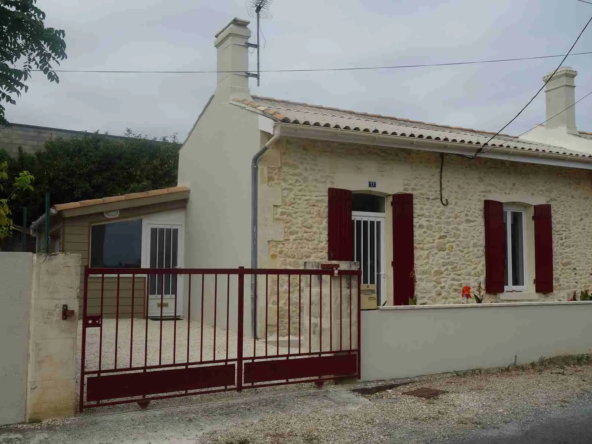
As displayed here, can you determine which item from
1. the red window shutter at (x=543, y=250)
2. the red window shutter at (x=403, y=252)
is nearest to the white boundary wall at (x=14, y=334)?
the red window shutter at (x=403, y=252)

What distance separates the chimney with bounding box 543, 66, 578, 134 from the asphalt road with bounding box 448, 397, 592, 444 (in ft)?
35.7

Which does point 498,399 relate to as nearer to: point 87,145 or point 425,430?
point 425,430

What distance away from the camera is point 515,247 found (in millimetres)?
12188

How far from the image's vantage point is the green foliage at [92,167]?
15961 mm

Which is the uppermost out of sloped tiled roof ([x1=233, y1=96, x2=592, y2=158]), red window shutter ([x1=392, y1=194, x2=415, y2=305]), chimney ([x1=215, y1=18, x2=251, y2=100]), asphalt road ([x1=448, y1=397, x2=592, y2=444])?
chimney ([x1=215, y1=18, x2=251, y2=100])

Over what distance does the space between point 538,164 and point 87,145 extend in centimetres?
1203

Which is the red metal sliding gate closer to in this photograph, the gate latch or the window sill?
the gate latch

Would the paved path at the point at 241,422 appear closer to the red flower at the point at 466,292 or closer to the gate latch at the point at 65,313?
the gate latch at the point at 65,313

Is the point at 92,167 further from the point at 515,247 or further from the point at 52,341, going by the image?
the point at 52,341

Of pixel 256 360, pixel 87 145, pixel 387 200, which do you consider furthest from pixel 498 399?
pixel 87 145

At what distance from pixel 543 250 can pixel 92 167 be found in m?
11.9

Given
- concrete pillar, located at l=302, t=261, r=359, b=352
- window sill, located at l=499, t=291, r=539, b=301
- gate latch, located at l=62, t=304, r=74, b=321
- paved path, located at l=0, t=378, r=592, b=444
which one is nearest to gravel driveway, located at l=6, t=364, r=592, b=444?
paved path, located at l=0, t=378, r=592, b=444

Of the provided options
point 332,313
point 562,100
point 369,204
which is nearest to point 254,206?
point 369,204

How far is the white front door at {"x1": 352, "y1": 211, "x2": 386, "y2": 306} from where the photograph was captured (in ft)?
34.1
